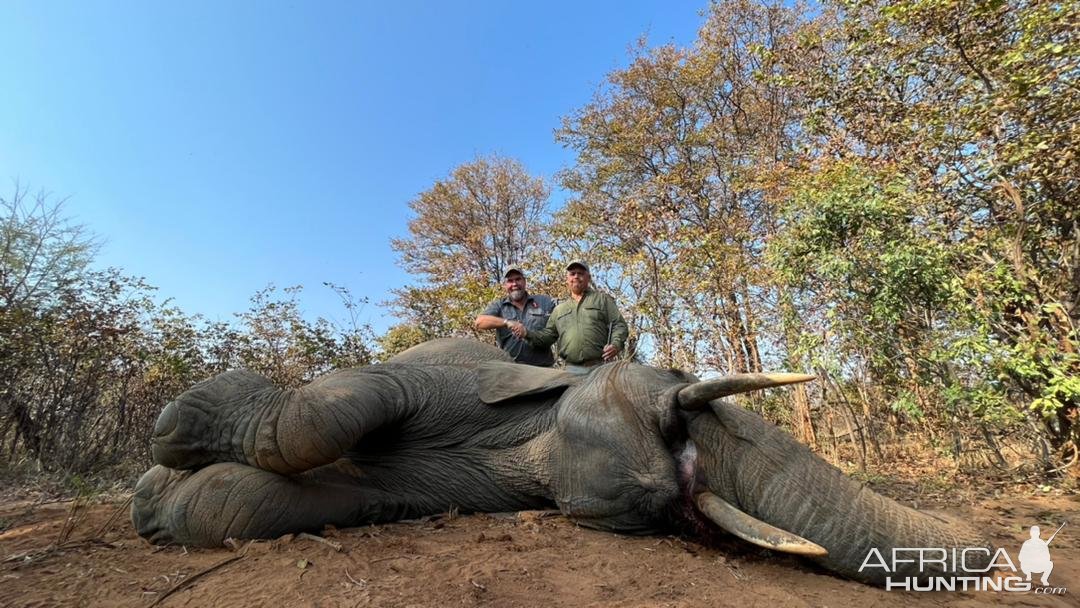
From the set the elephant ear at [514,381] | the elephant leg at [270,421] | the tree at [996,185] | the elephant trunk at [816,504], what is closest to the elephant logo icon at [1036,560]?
the elephant trunk at [816,504]

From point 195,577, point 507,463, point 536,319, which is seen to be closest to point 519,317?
point 536,319

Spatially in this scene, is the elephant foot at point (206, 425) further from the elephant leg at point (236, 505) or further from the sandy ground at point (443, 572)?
the sandy ground at point (443, 572)

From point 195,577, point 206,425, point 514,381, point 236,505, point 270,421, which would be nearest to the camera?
point 195,577

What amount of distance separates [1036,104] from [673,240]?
690 centimetres

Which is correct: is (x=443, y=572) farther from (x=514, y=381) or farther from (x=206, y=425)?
(x=206, y=425)

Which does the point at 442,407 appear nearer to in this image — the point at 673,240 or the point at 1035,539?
the point at 1035,539

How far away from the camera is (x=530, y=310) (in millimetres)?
5633

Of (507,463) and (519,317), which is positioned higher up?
(519,317)

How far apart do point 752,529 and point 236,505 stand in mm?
2325

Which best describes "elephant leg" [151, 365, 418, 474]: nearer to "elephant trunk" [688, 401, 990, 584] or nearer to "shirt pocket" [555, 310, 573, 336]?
"elephant trunk" [688, 401, 990, 584]

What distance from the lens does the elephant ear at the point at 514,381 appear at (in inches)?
132

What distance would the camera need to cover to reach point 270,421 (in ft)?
9.36

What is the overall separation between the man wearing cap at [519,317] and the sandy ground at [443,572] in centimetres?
240

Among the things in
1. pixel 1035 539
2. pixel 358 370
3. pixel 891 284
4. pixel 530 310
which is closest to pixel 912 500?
pixel 1035 539
